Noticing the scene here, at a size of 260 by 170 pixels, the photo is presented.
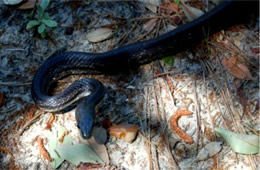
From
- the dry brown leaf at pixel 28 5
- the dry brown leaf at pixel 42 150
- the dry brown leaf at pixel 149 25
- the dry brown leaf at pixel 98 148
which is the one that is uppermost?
the dry brown leaf at pixel 149 25

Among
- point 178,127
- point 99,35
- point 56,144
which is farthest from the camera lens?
point 99,35

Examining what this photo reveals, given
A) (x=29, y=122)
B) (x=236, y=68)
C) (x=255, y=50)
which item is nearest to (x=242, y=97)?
(x=236, y=68)

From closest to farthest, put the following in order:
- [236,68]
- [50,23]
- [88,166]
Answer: [88,166] < [236,68] < [50,23]

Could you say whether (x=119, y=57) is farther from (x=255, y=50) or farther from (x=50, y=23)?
(x=255, y=50)

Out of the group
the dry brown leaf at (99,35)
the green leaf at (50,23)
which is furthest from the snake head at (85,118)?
the green leaf at (50,23)

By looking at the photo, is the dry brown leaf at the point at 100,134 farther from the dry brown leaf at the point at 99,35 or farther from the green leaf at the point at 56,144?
Result: the dry brown leaf at the point at 99,35

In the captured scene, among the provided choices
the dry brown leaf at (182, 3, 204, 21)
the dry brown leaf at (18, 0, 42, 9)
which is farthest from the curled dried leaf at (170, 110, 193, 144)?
the dry brown leaf at (18, 0, 42, 9)

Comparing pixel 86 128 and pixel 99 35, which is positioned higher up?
pixel 99 35

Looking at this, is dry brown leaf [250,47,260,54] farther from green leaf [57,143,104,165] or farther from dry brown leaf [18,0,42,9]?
dry brown leaf [18,0,42,9]
